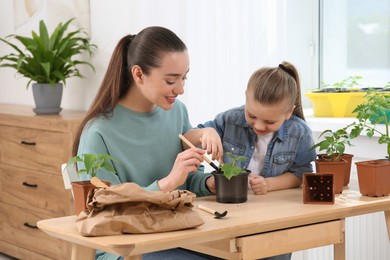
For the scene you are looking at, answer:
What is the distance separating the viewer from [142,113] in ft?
8.98

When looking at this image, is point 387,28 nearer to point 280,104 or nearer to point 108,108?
point 280,104

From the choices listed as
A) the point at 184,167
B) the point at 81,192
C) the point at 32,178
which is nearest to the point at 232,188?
the point at 184,167

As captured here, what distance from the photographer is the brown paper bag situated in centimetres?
200

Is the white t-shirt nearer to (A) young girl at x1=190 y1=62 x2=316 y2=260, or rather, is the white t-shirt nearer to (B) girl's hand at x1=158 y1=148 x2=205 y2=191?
(A) young girl at x1=190 y1=62 x2=316 y2=260

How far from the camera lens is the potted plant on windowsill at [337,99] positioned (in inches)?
145

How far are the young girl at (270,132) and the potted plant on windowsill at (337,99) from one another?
878 millimetres

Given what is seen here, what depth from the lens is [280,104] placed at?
8.58 ft

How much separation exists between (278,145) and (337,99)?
1049 millimetres

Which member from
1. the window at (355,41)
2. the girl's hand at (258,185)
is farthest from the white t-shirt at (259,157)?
the window at (355,41)

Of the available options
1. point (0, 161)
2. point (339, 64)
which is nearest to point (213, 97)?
point (339, 64)

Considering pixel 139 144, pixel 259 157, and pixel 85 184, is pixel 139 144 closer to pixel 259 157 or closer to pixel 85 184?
pixel 259 157

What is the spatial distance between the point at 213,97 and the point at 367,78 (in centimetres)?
76

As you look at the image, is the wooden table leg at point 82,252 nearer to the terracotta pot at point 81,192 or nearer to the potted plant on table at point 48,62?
the terracotta pot at point 81,192

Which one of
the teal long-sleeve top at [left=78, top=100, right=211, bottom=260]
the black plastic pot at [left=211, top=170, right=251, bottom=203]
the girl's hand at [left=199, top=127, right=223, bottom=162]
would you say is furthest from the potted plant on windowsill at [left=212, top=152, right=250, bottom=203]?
the teal long-sleeve top at [left=78, top=100, right=211, bottom=260]
